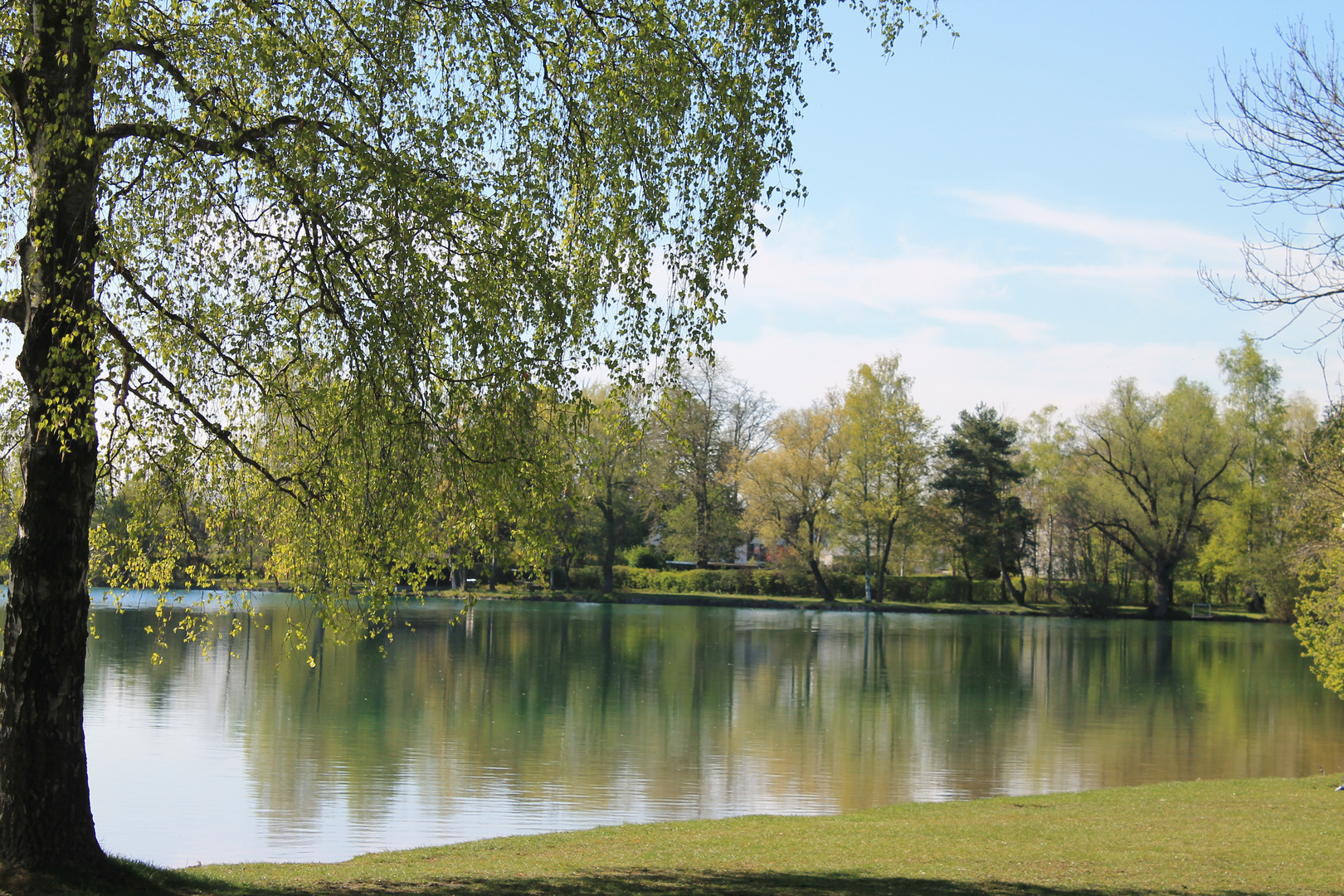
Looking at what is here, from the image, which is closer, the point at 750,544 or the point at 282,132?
the point at 282,132

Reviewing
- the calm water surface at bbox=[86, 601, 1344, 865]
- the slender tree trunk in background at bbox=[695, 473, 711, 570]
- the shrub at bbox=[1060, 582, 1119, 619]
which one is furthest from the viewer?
the slender tree trunk in background at bbox=[695, 473, 711, 570]

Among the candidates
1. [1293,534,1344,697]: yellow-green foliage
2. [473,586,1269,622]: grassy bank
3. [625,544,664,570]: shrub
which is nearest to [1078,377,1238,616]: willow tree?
[473,586,1269,622]: grassy bank

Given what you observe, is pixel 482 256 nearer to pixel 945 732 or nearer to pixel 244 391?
pixel 244 391

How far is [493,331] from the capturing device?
7.74 metres

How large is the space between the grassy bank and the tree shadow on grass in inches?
1855

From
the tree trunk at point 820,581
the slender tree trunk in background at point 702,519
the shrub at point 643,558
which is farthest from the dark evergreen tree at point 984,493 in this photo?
the shrub at point 643,558

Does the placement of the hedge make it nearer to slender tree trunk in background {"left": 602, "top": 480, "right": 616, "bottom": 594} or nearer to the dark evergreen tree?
slender tree trunk in background {"left": 602, "top": 480, "right": 616, "bottom": 594}

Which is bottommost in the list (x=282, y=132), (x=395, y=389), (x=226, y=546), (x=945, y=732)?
(x=945, y=732)

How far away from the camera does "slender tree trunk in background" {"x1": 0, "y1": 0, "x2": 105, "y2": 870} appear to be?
742 centimetres

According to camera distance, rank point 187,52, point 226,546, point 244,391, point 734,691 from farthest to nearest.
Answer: point 734,691, point 226,546, point 244,391, point 187,52

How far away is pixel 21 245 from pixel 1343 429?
14.7 m

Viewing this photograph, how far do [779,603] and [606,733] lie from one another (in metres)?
38.5

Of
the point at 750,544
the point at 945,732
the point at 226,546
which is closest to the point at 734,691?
the point at 945,732

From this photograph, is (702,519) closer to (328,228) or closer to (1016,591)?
(1016,591)
